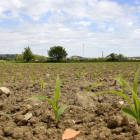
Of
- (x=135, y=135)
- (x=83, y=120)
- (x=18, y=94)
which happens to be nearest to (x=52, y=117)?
(x=83, y=120)

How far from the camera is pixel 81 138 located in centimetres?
134

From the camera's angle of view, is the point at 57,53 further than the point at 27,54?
Yes

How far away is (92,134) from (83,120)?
0.96 feet

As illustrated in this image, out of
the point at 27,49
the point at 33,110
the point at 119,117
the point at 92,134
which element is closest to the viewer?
the point at 92,134

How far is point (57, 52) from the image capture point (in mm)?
50844

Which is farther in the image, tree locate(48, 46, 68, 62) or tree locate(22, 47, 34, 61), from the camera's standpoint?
tree locate(48, 46, 68, 62)

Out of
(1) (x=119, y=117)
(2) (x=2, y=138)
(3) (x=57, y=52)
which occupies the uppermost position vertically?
(3) (x=57, y=52)

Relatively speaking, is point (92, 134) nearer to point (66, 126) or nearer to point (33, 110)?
point (66, 126)

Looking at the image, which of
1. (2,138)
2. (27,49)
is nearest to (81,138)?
(2,138)

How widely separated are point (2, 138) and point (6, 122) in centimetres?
33

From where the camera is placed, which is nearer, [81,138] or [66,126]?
[81,138]

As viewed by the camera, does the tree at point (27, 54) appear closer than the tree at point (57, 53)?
Yes

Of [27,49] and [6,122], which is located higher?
[27,49]

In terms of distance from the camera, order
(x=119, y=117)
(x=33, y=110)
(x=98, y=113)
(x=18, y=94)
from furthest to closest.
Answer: (x=18, y=94) < (x=33, y=110) < (x=98, y=113) < (x=119, y=117)
